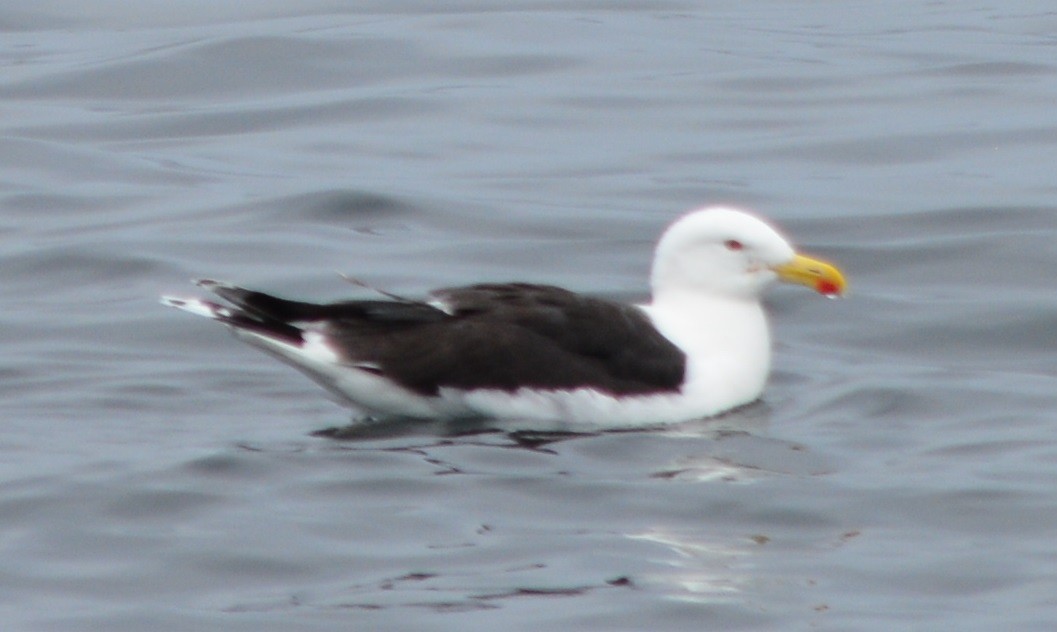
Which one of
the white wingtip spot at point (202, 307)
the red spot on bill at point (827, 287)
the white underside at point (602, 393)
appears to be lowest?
the white underside at point (602, 393)

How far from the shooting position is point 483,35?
76.8 ft

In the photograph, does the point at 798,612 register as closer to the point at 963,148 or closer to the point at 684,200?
the point at 684,200

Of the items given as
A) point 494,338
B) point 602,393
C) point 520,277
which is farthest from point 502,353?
point 520,277

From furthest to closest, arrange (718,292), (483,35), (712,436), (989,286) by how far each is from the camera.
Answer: (483,35) < (989,286) < (718,292) < (712,436)

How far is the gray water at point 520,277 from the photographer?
8359 millimetres

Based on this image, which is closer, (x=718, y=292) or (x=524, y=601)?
(x=524, y=601)

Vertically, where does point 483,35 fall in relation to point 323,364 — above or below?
above

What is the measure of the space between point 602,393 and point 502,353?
47cm

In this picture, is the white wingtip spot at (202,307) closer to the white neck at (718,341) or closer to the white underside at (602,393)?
the white underside at (602,393)

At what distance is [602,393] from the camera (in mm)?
10422

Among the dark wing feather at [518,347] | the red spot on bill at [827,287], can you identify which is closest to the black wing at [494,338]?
the dark wing feather at [518,347]

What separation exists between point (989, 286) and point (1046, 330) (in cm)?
124

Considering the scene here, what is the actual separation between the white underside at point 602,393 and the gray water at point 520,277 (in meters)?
0.15

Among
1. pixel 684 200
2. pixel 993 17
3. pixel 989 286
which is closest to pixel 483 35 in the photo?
pixel 993 17
